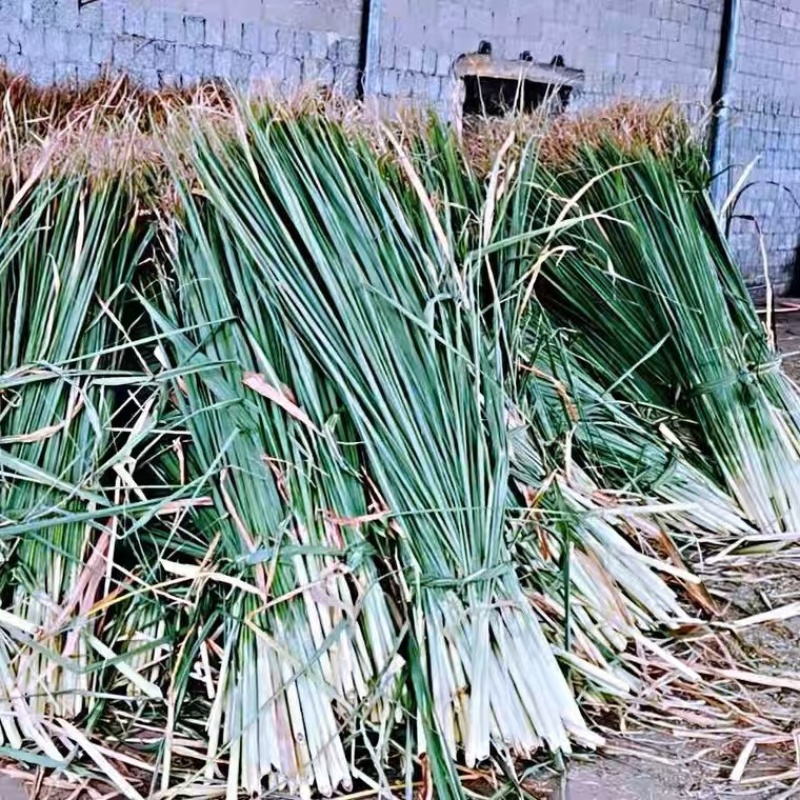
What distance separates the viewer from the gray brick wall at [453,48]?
162 inches

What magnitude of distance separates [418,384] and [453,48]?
440 cm

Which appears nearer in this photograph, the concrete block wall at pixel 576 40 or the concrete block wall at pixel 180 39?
the concrete block wall at pixel 180 39

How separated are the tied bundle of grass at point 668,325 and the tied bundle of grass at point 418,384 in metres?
0.80

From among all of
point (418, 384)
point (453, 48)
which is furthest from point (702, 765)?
point (453, 48)

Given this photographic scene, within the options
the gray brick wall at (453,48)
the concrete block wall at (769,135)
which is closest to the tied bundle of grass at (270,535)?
the gray brick wall at (453,48)

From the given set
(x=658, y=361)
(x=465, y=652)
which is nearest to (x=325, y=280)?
(x=465, y=652)

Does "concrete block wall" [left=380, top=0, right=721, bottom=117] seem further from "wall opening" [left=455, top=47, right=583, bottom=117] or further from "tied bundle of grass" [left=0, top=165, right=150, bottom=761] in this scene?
"tied bundle of grass" [left=0, top=165, right=150, bottom=761]

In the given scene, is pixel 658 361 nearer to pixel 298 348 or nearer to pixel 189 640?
pixel 298 348

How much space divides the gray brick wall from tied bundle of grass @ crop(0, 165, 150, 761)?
50 centimetres

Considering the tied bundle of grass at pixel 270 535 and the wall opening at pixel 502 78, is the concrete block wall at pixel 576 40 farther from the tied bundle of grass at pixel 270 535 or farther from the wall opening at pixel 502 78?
the tied bundle of grass at pixel 270 535

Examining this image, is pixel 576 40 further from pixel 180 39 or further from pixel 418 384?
pixel 418 384

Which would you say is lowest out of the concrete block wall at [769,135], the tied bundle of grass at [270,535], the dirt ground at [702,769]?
the dirt ground at [702,769]

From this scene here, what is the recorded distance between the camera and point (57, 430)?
1.78 m

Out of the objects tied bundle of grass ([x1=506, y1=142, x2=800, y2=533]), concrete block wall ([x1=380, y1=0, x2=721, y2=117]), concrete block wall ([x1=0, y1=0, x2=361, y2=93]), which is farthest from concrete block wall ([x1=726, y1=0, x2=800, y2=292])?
tied bundle of grass ([x1=506, y1=142, x2=800, y2=533])
